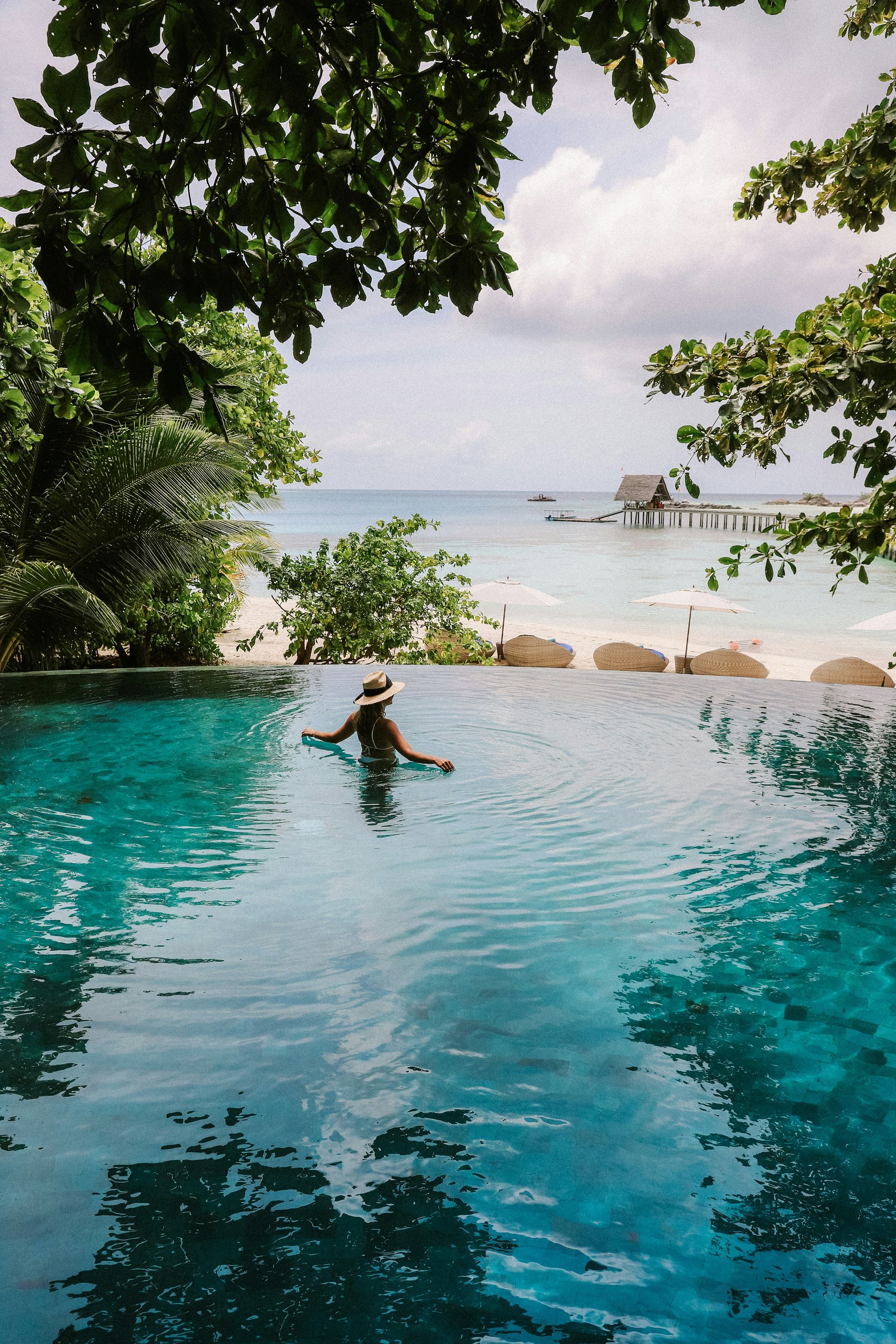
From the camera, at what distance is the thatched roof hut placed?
3007 inches

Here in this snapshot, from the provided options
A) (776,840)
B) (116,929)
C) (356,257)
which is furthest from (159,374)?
(776,840)

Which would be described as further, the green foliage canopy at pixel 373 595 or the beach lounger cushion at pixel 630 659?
the beach lounger cushion at pixel 630 659

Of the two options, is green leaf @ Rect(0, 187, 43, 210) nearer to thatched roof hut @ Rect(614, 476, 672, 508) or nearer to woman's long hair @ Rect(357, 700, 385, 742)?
woman's long hair @ Rect(357, 700, 385, 742)

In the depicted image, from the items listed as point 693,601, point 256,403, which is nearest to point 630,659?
point 693,601

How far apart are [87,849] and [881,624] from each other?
1113cm

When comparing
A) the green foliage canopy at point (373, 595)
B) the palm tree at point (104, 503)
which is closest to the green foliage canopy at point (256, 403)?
the palm tree at point (104, 503)

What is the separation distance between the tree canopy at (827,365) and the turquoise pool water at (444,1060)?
1.94 m

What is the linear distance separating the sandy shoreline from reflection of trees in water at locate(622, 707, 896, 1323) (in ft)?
45.9

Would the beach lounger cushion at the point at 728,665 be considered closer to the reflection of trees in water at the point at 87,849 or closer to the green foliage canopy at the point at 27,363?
the reflection of trees in water at the point at 87,849

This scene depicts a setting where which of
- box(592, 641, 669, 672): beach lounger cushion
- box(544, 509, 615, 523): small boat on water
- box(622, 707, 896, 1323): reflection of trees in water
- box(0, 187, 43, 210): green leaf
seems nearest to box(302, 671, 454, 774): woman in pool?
box(622, 707, 896, 1323): reflection of trees in water

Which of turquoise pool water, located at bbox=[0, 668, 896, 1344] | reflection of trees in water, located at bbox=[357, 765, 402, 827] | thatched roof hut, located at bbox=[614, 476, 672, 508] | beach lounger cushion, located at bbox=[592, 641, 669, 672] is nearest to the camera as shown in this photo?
turquoise pool water, located at bbox=[0, 668, 896, 1344]

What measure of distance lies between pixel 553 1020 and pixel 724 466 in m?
3.15

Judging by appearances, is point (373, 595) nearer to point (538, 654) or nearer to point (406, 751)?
point (538, 654)

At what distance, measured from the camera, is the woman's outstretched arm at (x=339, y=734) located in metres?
6.98
